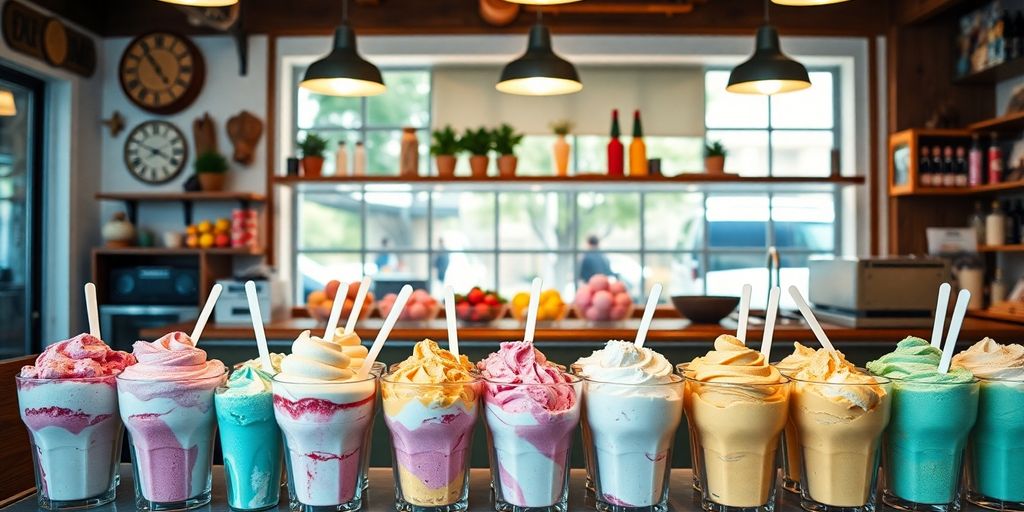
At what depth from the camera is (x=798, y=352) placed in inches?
54.2

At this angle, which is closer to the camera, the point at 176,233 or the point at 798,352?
the point at 798,352

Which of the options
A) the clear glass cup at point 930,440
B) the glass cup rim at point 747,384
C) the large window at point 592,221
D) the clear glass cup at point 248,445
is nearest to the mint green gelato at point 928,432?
the clear glass cup at point 930,440

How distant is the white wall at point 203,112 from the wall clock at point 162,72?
6cm

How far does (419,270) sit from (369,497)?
12.5 feet

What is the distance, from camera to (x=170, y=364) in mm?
1212

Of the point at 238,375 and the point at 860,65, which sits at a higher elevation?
the point at 860,65

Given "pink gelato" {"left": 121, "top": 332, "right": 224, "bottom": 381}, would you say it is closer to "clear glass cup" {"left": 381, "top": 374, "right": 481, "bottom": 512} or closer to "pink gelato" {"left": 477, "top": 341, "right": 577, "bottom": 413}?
"clear glass cup" {"left": 381, "top": 374, "right": 481, "bottom": 512}

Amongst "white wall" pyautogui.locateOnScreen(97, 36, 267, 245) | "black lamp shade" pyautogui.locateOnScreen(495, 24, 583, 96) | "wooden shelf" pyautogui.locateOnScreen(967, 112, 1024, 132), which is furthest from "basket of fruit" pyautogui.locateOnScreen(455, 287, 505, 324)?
"wooden shelf" pyautogui.locateOnScreen(967, 112, 1024, 132)

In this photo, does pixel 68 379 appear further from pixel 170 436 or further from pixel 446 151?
pixel 446 151

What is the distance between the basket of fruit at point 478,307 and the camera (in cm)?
373

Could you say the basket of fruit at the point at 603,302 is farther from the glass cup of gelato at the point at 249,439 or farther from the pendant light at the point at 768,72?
the glass cup of gelato at the point at 249,439

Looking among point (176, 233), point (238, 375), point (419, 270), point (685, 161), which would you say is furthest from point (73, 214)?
point (238, 375)

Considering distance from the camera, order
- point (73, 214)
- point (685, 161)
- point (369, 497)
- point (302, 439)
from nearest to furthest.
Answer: point (302, 439) → point (369, 497) → point (73, 214) → point (685, 161)

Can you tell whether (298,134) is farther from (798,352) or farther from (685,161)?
(798,352)
